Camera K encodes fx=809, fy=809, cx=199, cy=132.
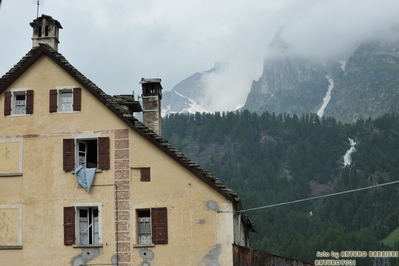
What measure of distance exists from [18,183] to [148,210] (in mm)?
6003

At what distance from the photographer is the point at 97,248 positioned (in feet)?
112

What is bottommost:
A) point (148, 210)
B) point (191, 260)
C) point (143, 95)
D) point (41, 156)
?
point (191, 260)

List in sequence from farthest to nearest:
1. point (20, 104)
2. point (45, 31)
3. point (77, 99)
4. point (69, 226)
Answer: point (45, 31) → point (20, 104) → point (77, 99) → point (69, 226)

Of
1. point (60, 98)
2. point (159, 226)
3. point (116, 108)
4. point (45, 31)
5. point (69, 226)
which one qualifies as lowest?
point (159, 226)

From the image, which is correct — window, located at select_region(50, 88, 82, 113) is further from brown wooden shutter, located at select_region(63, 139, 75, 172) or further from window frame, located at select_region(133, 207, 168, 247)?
window frame, located at select_region(133, 207, 168, 247)

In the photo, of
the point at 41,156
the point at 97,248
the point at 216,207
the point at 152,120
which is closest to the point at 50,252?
the point at 97,248

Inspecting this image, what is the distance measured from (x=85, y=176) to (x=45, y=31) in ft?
25.4

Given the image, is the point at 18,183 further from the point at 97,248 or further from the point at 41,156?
the point at 97,248

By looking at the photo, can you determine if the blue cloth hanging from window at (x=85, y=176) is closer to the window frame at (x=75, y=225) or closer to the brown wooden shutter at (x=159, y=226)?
the window frame at (x=75, y=225)

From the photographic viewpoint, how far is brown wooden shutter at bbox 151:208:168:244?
3388cm

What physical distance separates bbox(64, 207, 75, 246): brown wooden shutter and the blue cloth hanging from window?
1146 millimetres

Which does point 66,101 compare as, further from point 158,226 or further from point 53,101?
point 158,226

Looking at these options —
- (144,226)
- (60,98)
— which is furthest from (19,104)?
(144,226)

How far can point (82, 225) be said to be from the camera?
3509 centimetres
